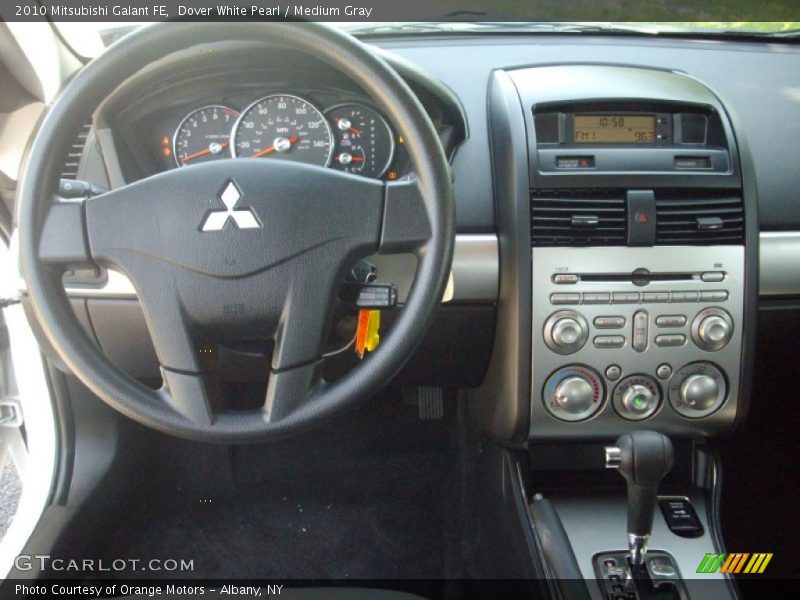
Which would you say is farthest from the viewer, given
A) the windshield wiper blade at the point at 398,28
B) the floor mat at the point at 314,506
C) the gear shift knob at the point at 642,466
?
the floor mat at the point at 314,506

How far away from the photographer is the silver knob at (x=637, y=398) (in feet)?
4.39

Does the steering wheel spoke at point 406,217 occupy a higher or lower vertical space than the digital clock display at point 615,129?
lower

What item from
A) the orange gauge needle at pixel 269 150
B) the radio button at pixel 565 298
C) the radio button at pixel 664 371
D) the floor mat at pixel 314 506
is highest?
the orange gauge needle at pixel 269 150

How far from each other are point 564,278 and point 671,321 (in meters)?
0.22

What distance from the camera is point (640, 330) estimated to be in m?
1.30

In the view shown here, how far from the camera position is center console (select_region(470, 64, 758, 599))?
126 cm

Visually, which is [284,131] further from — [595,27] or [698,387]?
[698,387]

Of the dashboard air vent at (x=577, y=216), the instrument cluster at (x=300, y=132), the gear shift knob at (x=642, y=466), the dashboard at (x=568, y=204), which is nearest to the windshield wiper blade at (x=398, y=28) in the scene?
the dashboard at (x=568, y=204)

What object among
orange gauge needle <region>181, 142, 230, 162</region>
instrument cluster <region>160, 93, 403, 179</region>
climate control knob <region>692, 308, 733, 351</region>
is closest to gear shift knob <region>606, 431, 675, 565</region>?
climate control knob <region>692, 308, 733, 351</region>

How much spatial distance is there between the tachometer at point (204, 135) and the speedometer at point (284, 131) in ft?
0.11

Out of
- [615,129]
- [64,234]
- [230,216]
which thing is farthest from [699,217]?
[64,234]

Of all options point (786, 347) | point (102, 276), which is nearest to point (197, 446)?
point (102, 276)

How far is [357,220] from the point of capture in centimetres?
98

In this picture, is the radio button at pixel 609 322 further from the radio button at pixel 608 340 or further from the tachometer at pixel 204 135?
the tachometer at pixel 204 135
